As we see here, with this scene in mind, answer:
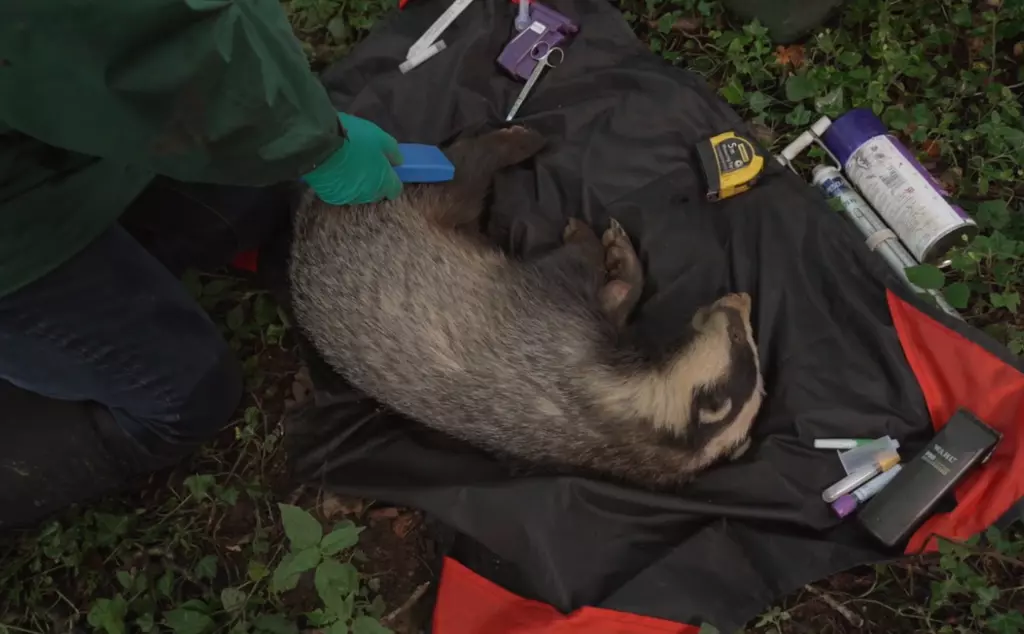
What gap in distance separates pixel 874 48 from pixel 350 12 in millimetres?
1982

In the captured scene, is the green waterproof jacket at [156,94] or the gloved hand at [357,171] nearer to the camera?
the green waterproof jacket at [156,94]

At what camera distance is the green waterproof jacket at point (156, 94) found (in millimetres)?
1269

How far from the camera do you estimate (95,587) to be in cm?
280

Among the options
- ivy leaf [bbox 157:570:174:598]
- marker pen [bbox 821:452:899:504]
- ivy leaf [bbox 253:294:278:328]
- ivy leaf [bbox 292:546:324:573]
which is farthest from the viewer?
A: ivy leaf [bbox 253:294:278:328]

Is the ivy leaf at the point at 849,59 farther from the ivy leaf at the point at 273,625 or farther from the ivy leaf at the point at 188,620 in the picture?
the ivy leaf at the point at 188,620

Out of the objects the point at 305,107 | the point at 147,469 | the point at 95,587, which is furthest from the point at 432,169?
the point at 95,587

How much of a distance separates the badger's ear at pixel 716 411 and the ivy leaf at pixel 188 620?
1.69m

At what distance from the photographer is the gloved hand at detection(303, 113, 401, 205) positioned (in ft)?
6.56

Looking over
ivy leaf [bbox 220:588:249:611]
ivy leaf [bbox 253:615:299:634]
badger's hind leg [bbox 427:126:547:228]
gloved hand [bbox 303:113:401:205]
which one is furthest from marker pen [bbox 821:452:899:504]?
ivy leaf [bbox 220:588:249:611]

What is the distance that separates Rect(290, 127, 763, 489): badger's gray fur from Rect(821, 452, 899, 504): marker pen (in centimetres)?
31

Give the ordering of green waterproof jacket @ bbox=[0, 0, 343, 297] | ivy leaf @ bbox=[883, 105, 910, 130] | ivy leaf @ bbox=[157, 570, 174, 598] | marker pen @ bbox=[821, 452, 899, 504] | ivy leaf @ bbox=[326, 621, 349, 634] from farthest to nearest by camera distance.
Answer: ivy leaf @ bbox=[883, 105, 910, 130] < ivy leaf @ bbox=[157, 570, 174, 598] < marker pen @ bbox=[821, 452, 899, 504] < ivy leaf @ bbox=[326, 621, 349, 634] < green waterproof jacket @ bbox=[0, 0, 343, 297]

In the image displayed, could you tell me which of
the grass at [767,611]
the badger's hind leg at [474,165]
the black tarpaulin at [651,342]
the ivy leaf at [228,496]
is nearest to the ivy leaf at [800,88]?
the grass at [767,611]

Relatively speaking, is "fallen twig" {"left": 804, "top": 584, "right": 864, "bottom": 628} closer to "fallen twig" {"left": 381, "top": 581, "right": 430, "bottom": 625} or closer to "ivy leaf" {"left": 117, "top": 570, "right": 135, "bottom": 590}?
"fallen twig" {"left": 381, "top": 581, "right": 430, "bottom": 625}

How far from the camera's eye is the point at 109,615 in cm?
261
